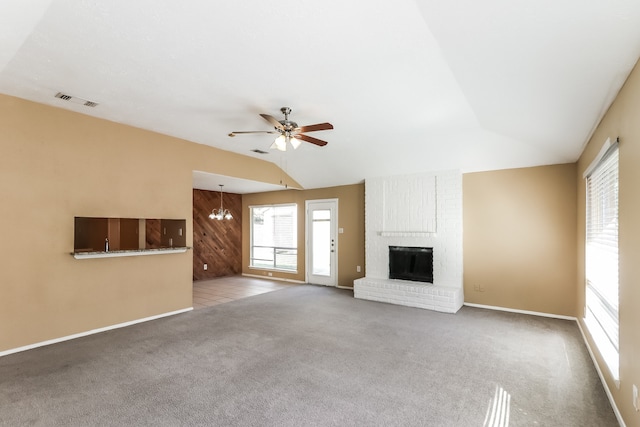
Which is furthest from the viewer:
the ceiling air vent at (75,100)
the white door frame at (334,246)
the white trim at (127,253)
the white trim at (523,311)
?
the white door frame at (334,246)

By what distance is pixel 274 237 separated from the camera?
856 cm

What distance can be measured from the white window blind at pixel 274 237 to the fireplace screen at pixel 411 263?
2.75 metres

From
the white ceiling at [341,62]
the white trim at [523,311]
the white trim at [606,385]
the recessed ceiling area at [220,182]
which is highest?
the white ceiling at [341,62]

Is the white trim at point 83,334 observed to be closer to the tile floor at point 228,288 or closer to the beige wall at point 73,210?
the beige wall at point 73,210

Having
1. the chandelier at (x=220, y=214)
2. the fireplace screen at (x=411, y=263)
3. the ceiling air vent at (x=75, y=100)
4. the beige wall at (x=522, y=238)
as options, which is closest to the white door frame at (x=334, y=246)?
the fireplace screen at (x=411, y=263)

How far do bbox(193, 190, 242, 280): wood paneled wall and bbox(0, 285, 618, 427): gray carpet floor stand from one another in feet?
11.7

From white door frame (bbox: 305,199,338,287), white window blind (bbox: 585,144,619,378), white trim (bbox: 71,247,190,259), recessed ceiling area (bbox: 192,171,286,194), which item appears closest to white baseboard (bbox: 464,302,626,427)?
white window blind (bbox: 585,144,619,378)

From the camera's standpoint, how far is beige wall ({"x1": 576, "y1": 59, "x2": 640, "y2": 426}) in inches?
75.9

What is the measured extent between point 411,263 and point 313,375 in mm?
3619

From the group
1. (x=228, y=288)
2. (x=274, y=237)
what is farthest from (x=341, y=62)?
(x=274, y=237)

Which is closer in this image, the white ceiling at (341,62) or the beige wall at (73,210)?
Result: the white ceiling at (341,62)

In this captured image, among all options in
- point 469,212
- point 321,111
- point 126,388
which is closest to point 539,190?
point 469,212

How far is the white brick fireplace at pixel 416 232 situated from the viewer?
217 inches

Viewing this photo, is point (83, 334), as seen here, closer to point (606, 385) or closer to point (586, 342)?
point (606, 385)
